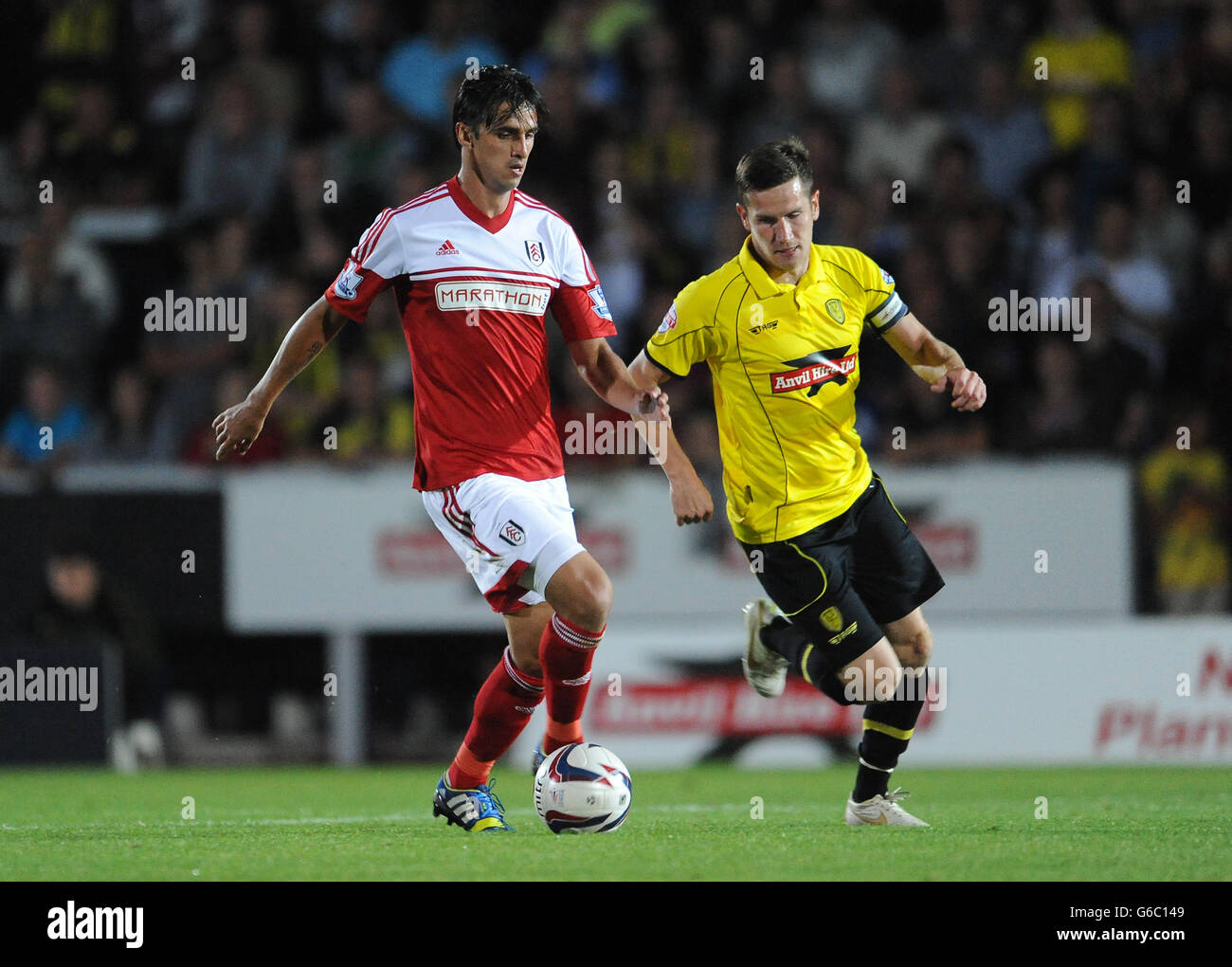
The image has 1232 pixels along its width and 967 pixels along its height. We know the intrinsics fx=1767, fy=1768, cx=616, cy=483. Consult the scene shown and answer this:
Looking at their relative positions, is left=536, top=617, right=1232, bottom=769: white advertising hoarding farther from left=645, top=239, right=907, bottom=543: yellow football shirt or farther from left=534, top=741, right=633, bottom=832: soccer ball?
left=534, top=741, right=633, bottom=832: soccer ball

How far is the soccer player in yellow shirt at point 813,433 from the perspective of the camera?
→ 636cm

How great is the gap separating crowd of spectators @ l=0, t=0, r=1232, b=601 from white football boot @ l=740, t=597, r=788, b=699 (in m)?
3.52

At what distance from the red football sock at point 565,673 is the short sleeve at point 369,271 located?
51.1 inches

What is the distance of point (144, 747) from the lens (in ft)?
35.5

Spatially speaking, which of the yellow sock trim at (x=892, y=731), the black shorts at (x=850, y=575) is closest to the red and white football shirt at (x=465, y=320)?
the black shorts at (x=850, y=575)

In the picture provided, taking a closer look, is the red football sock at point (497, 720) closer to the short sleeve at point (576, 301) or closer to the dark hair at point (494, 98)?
the short sleeve at point (576, 301)

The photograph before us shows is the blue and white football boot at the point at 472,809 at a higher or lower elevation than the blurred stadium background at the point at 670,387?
lower

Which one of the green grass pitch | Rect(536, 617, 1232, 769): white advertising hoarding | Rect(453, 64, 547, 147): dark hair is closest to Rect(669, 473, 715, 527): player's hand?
the green grass pitch

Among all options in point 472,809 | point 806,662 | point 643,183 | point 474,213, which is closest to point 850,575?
point 806,662

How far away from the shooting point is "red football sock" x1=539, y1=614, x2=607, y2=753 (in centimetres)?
603

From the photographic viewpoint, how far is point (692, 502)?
19.6 feet

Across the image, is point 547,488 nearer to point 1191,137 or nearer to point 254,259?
point 254,259

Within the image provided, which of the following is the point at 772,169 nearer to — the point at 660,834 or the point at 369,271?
the point at 369,271

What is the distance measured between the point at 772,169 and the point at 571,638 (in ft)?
5.94
